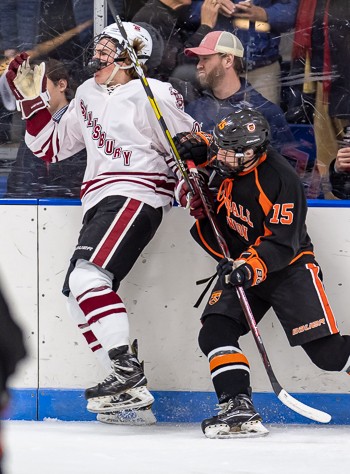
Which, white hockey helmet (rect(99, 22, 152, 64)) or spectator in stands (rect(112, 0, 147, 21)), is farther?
spectator in stands (rect(112, 0, 147, 21))

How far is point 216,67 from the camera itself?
132 inches

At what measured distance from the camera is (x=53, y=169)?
3.38m

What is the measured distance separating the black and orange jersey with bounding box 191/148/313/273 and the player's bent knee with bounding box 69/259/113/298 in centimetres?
31

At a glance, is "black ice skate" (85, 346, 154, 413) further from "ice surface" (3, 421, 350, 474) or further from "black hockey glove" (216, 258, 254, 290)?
"black hockey glove" (216, 258, 254, 290)

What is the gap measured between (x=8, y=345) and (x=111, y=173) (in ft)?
6.18

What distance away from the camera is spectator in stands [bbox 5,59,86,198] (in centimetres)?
334

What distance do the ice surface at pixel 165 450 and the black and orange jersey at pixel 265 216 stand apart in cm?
50

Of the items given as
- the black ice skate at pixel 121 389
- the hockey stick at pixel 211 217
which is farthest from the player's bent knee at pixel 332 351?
the black ice skate at pixel 121 389

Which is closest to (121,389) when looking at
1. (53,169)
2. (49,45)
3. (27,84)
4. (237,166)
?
(237,166)

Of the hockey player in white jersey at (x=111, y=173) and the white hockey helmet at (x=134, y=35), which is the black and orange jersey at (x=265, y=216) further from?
the white hockey helmet at (x=134, y=35)

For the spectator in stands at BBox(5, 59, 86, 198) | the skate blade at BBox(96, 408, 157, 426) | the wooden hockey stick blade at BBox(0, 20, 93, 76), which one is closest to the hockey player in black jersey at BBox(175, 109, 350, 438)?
the skate blade at BBox(96, 408, 157, 426)

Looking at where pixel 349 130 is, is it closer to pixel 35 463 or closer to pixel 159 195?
pixel 159 195

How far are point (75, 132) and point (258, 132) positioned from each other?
0.62m

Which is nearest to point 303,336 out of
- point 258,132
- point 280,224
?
point 280,224
